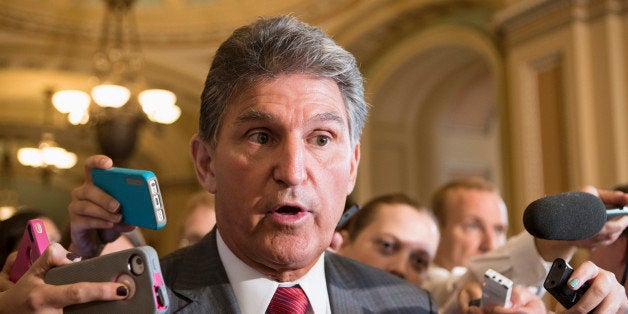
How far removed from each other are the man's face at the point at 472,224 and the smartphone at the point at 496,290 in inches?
67.8

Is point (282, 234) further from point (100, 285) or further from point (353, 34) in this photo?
point (353, 34)

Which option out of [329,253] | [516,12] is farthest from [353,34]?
[329,253]

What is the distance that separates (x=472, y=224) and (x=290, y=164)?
6.30 feet

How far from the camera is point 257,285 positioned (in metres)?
1.61

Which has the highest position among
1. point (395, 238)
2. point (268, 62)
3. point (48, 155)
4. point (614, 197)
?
point (268, 62)

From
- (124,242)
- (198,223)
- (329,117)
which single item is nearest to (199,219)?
(198,223)

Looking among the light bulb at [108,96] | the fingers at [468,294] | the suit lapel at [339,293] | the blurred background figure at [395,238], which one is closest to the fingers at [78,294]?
the suit lapel at [339,293]

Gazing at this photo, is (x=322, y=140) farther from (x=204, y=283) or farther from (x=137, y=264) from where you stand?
(x=137, y=264)

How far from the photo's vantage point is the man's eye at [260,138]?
1.55 metres

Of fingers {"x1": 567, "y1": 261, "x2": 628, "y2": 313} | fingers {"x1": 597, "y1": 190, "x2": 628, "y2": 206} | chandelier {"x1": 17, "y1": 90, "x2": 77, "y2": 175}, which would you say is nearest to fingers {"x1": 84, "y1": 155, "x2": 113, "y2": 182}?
fingers {"x1": 567, "y1": 261, "x2": 628, "y2": 313}

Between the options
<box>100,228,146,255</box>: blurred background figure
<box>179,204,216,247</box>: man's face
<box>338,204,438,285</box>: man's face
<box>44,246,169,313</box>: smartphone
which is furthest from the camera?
<box>179,204,216,247</box>: man's face

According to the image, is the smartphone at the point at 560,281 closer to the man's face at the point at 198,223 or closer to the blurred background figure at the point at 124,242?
the blurred background figure at the point at 124,242

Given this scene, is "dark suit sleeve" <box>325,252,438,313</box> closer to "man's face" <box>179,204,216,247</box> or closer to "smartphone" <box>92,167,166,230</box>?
"smartphone" <box>92,167,166,230</box>

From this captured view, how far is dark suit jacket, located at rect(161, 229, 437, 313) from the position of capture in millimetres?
1596
